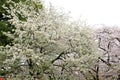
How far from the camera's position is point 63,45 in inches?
630

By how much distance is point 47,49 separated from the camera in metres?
15.9

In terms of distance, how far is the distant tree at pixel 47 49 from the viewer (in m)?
15.5

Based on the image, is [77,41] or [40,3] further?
[40,3]

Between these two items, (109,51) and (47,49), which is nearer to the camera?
(47,49)

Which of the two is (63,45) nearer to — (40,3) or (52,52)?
(52,52)

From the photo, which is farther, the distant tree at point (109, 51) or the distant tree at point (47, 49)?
the distant tree at point (109, 51)

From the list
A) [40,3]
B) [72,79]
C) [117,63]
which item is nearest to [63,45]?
[72,79]

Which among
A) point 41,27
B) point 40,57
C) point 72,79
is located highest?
point 41,27

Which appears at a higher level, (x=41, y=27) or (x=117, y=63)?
(x=41, y=27)

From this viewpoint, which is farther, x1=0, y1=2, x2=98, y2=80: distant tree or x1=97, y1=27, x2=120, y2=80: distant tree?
A: x1=97, y1=27, x2=120, y2=80: distant tree

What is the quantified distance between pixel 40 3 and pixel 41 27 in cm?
767

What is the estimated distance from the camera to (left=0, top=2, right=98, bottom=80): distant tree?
15508 millimetres

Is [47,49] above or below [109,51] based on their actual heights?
above

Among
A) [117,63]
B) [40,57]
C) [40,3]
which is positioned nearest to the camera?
[40,57]
